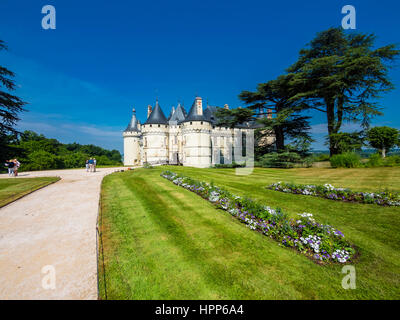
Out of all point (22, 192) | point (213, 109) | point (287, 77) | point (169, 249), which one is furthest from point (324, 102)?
point (22, 192)

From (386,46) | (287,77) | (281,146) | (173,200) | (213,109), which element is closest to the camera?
(173,200)

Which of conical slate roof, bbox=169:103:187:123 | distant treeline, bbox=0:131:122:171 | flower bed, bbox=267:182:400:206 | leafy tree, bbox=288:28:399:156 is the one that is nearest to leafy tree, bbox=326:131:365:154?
leafy tree, bbox=288:28:399:156

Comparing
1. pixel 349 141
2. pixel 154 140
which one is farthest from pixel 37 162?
pixel 349 141

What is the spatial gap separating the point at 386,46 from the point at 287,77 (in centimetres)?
884

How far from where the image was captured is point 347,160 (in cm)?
1579

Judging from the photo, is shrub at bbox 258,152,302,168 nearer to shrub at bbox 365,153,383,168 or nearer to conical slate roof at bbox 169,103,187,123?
shrub at bbox 365,153,383,168

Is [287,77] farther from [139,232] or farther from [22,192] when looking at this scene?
[22,192]

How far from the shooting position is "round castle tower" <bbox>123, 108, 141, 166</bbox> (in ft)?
135

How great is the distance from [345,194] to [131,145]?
41670 millimetres

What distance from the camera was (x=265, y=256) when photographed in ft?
11.0

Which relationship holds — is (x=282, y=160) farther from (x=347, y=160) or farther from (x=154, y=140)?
(x=154, y=140)

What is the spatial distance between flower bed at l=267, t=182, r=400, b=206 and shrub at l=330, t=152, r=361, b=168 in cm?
1236

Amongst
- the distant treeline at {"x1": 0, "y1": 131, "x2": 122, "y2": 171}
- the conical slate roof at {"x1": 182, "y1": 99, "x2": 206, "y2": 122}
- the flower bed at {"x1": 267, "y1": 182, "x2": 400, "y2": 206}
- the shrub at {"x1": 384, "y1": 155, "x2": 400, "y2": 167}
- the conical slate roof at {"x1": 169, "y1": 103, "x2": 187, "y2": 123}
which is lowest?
the flower bed at {"x1": 267, "y1": 182, "x2": 400, "y2": 206}
